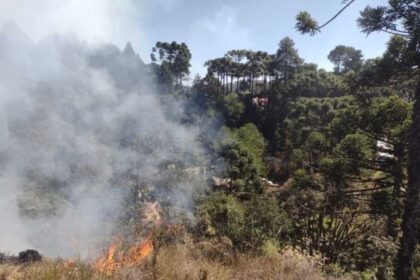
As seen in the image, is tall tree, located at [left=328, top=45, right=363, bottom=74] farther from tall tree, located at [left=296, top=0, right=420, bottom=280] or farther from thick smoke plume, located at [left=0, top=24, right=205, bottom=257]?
tall tree, located at [left=296, top=0, right=420, bottom=280]

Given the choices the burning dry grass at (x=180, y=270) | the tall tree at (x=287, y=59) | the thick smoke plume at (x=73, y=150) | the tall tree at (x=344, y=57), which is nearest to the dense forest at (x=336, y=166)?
the burning dry grass at (x=180, y=270)

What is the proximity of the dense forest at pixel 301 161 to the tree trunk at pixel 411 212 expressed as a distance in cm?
2

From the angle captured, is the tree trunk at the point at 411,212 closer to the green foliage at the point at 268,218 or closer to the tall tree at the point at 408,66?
the tall tree at the point at 408,66

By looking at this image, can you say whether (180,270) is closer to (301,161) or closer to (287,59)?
(301,161)

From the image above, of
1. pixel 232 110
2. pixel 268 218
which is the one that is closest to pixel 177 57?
pixel 232 110

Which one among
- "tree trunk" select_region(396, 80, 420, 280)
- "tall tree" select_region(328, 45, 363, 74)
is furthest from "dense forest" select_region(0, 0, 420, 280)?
"tall tree" select_region(328, 45, 363, 74)

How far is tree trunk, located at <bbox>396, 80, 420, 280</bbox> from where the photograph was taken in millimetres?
6035

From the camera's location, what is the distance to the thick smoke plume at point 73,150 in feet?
41.1

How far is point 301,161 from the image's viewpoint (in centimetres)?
1762

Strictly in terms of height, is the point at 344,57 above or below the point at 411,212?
above

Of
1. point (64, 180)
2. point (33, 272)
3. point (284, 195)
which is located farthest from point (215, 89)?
point (33, 272)

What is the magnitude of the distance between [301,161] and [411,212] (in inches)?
453

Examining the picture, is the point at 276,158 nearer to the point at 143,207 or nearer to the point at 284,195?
the point at 284,195

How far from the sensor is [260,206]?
1248 cm
